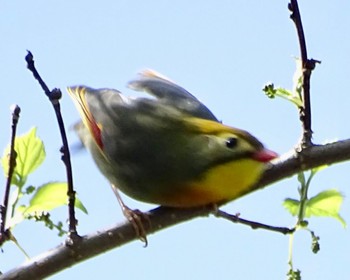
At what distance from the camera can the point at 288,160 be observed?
1398mm

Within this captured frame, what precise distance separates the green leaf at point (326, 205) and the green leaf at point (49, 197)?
48cm

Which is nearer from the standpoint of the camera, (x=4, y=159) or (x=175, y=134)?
(x=4, y=159)

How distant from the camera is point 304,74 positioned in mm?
1245

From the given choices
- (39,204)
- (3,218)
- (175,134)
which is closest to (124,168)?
(175,134)

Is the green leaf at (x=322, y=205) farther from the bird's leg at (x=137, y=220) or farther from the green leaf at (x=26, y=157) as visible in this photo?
the green leaf at (x=26, y=157)

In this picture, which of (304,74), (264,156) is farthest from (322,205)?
(304,74)

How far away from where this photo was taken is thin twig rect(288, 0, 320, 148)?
3.95 ft

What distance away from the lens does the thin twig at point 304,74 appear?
3.95ft

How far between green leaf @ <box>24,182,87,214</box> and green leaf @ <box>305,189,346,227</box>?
1.56ft

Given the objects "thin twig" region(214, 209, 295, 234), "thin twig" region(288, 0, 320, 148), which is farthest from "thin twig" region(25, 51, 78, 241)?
"thin twig" region(288, 0, 320, 148)

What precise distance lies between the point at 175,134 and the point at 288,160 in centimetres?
35

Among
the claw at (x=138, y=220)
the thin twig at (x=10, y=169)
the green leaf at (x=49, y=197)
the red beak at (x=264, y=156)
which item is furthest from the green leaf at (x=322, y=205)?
the thin twig at (x=10, y=169)

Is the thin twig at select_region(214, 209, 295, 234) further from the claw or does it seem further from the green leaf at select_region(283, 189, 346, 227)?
the claw

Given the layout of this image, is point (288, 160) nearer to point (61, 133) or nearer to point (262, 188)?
point (262, 188)
